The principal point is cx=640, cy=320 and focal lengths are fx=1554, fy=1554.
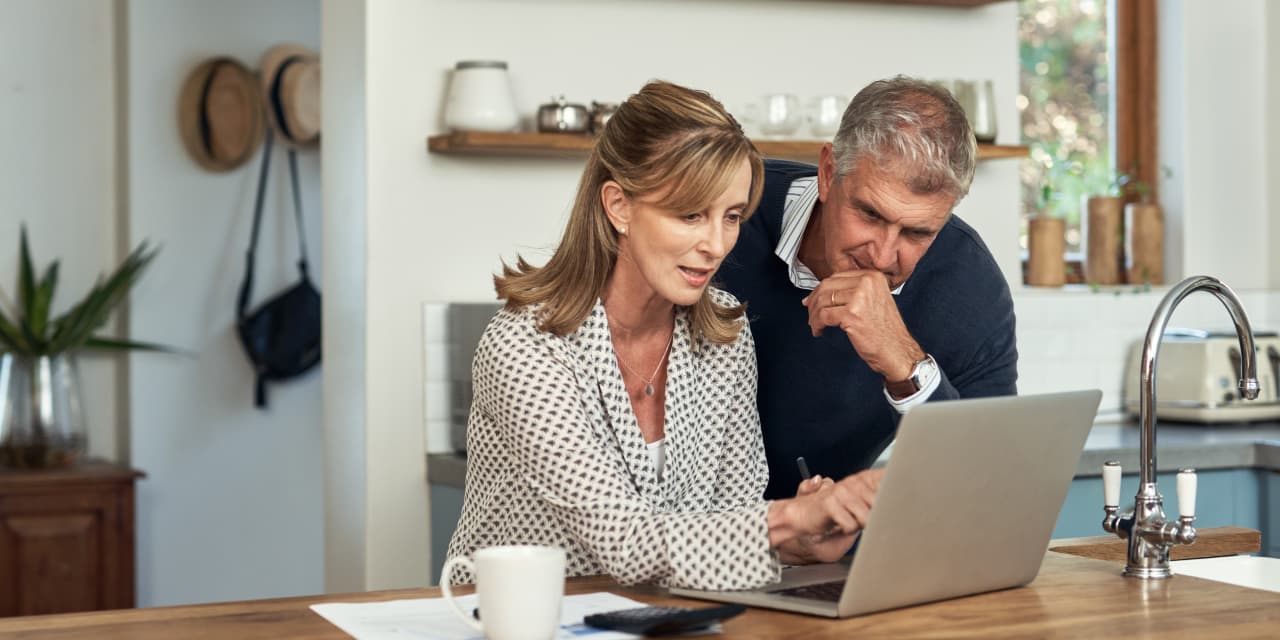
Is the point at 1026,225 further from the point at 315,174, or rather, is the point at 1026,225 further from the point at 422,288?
the point at 315,174

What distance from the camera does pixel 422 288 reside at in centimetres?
342

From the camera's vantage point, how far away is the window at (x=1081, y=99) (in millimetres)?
4375

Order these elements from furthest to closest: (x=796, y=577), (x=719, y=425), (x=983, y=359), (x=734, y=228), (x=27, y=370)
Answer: (x=27, y=370)
(x=983, y=359)
(x=719, y=425)
(x=734, y=228)
(x=796, y=577)

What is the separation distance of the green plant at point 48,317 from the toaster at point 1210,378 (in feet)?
9.07

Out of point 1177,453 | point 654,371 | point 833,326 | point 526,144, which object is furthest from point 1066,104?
point 654,371

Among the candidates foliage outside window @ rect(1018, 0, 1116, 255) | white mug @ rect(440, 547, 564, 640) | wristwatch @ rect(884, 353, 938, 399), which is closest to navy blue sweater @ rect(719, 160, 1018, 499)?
wristwatch @ rect(884, 353, 938, 399)

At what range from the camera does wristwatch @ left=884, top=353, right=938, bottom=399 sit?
1.93 meters

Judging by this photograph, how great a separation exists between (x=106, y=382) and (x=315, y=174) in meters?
0.89

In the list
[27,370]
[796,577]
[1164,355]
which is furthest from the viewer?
[27,370]

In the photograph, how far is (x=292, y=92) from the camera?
4.59 m

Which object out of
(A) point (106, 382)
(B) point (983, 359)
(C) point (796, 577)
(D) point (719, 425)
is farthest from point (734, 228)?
(A) point (106, 382)

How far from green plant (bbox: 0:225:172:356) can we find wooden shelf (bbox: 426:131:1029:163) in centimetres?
141

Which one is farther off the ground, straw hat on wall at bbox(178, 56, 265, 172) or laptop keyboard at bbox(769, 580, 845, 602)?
straw hat on wall at bbox(178, 56, 265, 172)

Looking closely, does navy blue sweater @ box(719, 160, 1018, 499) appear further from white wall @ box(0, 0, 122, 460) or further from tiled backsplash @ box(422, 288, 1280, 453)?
white wall @ box(0, 0, 122, 460)
